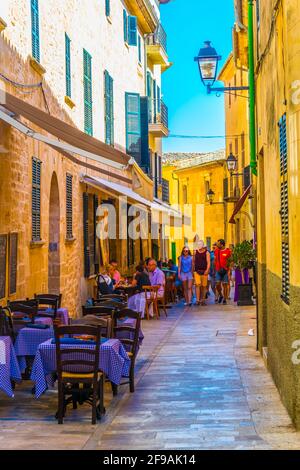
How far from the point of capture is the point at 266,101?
35.4ft

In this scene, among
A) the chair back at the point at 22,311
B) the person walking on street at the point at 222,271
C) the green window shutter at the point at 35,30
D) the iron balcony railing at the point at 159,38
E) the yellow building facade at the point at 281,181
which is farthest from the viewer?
the iron balcony railing at the point at 159,38

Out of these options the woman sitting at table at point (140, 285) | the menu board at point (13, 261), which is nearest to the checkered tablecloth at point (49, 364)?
the menu board at point (13, 261)

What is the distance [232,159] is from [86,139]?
17.4 meters

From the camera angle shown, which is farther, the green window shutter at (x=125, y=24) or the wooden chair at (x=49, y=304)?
the green window shutter at (x=125, y=24)

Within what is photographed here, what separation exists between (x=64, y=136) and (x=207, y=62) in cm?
364

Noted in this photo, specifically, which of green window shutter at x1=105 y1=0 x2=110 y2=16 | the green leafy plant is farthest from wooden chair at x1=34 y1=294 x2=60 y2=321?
green window shutter at x1=105 y1=0 x2=110 y2=16

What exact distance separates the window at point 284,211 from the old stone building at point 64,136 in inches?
142

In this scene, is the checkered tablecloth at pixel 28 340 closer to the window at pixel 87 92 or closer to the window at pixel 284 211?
the window at pixel 284 211

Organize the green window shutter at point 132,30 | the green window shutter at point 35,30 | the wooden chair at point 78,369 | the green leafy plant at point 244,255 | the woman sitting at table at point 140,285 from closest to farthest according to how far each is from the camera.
Answer: the wooden chair at point 78,369 < the green window shutter at point 35,30 < the woman sitting at table at point 140,285 < the green leafy plant at point 244,255 < the green window shutter at point 132,30

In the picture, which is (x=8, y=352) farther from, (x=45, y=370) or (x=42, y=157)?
(x=42, y=157)

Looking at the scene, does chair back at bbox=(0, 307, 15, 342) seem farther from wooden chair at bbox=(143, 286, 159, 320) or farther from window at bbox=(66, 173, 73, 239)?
wooden chair at bbox=(143, 286, 159, 320)

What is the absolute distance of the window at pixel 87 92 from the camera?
19453 millimetres

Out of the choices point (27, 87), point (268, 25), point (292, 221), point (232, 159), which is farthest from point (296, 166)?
point (232, 159)

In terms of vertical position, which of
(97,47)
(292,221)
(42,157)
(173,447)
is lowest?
(173,447)
